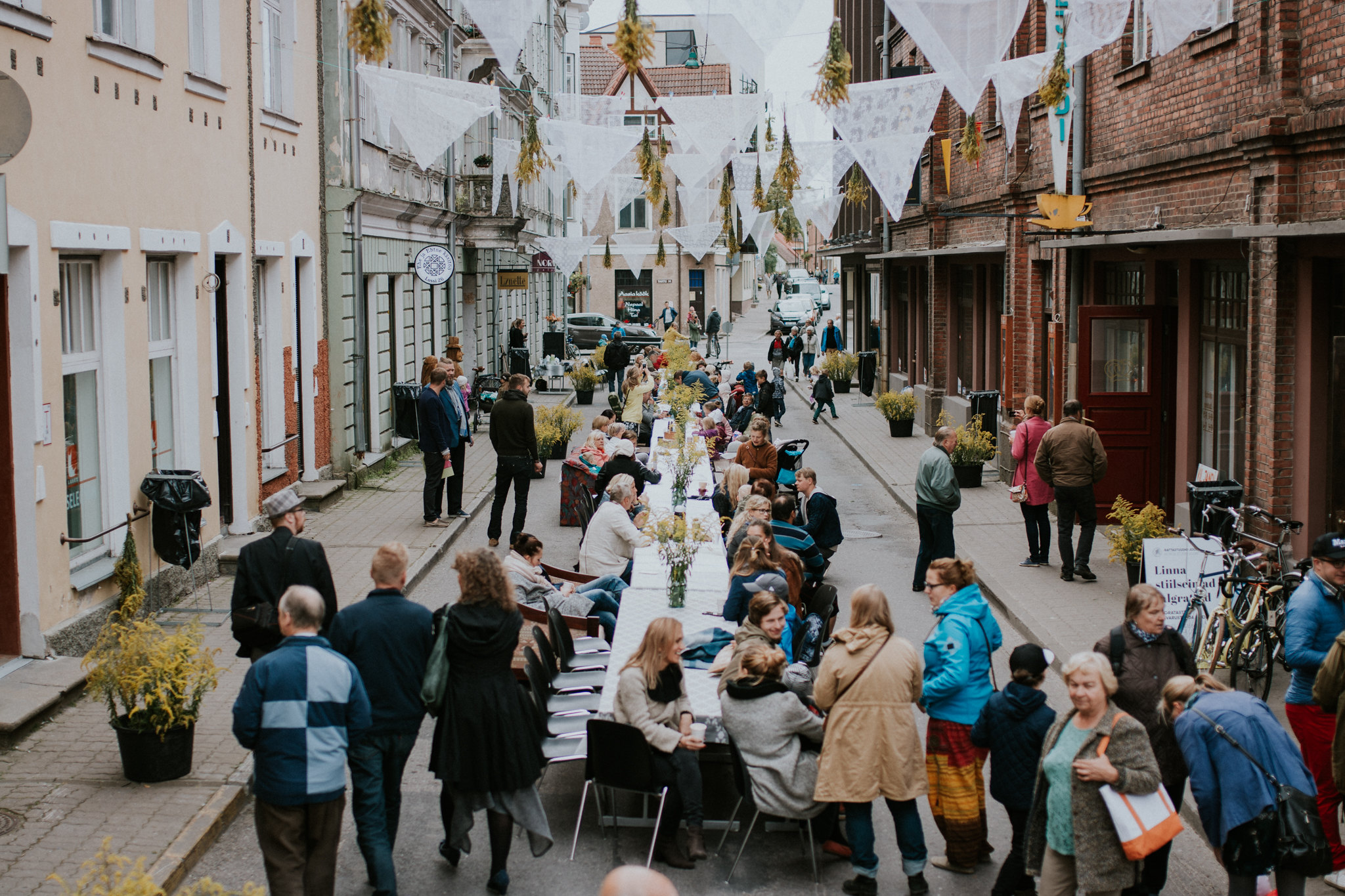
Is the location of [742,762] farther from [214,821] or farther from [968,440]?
[968,440]

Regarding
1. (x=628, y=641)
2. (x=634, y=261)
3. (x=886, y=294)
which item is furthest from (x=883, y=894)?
(x=886, y=294)

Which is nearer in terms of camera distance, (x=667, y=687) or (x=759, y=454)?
(x=667, y=687)

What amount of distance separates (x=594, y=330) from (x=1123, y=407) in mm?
39959

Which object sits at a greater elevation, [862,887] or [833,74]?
[833,74]

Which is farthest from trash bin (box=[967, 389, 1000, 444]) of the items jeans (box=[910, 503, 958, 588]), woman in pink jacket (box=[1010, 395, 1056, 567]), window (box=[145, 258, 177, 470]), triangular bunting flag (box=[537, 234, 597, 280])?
triangular bunting flag (box=[537, 234, 597, 280])

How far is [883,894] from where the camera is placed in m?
6.85

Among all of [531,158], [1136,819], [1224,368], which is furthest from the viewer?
[1224,368]

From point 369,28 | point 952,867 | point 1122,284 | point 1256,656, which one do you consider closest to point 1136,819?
point 952,867

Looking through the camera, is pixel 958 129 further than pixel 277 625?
Yes

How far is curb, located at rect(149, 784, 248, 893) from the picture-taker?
6.76 meters

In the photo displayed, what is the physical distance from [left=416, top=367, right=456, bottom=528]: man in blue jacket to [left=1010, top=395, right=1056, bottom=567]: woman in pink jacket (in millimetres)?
6701

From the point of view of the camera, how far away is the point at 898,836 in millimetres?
6828

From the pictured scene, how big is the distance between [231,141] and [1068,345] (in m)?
10.1

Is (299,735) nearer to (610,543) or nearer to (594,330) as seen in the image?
(610,543)
